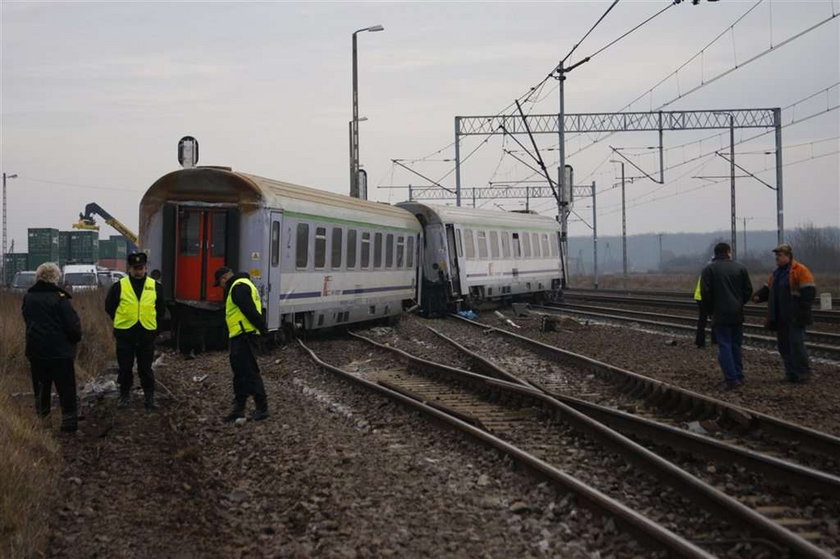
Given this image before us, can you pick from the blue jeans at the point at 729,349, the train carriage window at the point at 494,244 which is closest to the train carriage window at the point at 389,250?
the train carriage window at the point at 494,244

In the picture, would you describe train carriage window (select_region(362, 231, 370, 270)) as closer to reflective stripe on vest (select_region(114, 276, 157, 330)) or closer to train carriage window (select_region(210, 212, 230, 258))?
train carriage window (select_region(210, 212, 230, 258))

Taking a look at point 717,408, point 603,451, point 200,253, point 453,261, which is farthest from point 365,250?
point 603,451

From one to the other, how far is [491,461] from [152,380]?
4659 mm

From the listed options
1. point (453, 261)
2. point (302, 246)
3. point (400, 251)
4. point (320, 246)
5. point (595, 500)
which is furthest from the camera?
point (453, 261)

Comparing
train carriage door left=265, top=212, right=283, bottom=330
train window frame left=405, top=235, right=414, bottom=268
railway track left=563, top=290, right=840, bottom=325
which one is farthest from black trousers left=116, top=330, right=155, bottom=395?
railway track left=563, top=290, right=840, bottom=325

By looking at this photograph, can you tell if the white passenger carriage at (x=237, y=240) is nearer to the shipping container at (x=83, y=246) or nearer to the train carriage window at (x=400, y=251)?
the train carriage window at (x=400, y=251)

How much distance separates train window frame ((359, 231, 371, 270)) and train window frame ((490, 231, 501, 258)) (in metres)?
8.28

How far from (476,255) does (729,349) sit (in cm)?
1543

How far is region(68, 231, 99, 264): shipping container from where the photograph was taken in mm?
50344

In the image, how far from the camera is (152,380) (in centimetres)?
1066

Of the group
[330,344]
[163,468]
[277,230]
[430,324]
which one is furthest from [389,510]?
[430,324]

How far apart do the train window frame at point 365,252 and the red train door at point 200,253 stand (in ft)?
15.3

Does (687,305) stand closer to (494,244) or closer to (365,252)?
(494,244)

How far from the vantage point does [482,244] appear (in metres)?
27.1
